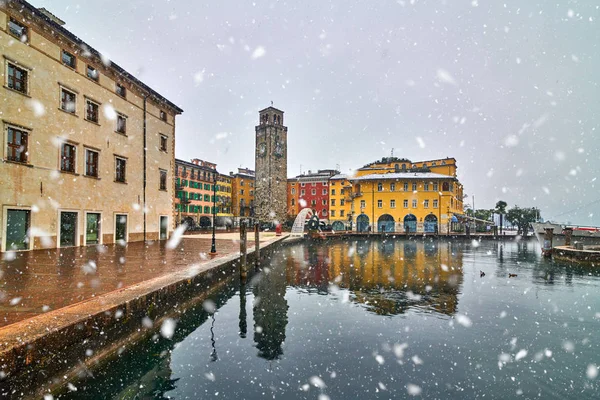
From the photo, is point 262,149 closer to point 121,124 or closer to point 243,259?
point 121,124

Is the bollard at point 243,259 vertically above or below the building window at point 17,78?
below

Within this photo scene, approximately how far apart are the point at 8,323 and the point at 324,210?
66.6m

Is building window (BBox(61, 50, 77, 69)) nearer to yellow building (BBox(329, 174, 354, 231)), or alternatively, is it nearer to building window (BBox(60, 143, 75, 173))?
building window (BBox(60, 143, 75, 173))

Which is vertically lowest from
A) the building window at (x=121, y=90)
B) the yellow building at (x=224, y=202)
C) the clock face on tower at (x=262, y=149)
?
the yellow building at (x=224, y=202)

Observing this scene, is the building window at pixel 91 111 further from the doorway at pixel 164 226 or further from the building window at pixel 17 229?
the doorway at pixel 164 226

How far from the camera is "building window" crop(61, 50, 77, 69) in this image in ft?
57.3

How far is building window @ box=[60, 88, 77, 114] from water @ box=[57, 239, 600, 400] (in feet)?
42.7

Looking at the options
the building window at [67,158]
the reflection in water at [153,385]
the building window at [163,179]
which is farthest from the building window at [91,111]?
the reflection in water at [153,385]

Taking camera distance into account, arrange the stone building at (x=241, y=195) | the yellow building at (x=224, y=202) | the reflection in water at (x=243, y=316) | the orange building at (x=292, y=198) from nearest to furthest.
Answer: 1. the reflection in water at (x=243, y=316)
2. the yellow building at (x=224, y=202)
3. the orange building at (x=292, y=198)
4. the stone building at (x=241, y=195)

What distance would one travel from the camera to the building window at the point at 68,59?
17466 mm

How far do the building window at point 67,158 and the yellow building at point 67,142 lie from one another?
5 cm

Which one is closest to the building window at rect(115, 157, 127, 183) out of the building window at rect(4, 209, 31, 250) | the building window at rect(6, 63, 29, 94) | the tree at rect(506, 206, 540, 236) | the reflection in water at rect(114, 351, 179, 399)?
the building window at rect(4, 209, 31, 250)

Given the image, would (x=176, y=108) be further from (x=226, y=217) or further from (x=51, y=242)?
(x=226, y=217)

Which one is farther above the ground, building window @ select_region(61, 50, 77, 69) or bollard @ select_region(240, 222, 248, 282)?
building window @ select_region(61, 50, 77, 69)
